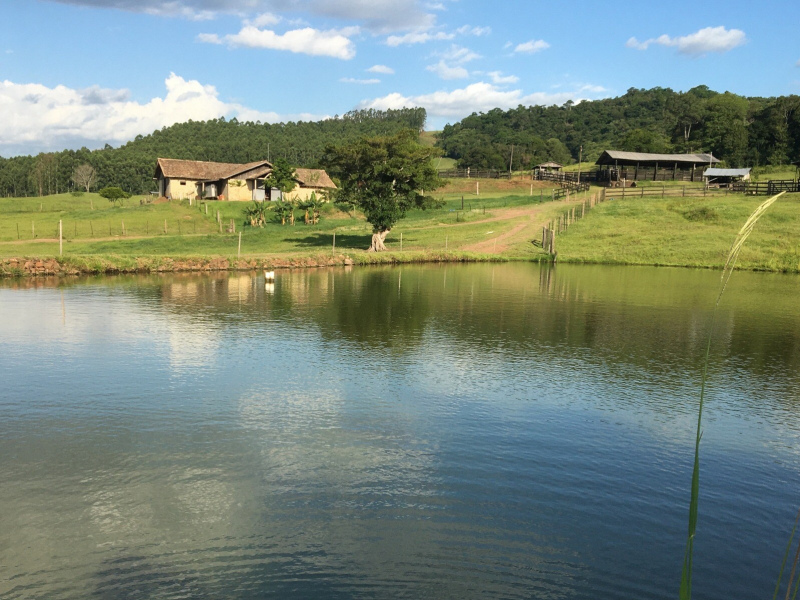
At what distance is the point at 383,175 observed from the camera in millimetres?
57438

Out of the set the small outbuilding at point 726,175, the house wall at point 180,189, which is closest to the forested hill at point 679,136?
the small outbuilding at point 726,175

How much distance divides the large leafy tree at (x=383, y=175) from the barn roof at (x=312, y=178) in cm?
3535

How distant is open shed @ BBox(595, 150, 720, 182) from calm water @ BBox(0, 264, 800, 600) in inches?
3014

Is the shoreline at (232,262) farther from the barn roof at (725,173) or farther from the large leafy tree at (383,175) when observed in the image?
the barn roof at (725,173)

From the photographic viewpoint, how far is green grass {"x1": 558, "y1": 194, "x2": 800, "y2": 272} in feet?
186

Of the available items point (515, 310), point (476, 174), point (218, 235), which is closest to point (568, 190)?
point (476, 174)

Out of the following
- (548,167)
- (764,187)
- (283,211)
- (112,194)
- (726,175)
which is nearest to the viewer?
(283,211)

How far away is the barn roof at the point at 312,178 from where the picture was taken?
9362 centimetres

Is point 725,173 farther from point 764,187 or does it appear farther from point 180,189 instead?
point 180,189

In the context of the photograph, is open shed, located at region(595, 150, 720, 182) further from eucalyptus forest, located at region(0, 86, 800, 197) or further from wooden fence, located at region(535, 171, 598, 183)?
eucalyptus forest, located at region(0, 86, 800, 197)

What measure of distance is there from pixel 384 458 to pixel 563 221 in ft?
Answer: 196

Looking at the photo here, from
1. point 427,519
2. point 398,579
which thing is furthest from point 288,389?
point 398,579

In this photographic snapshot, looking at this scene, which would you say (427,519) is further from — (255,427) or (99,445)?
(99,445)

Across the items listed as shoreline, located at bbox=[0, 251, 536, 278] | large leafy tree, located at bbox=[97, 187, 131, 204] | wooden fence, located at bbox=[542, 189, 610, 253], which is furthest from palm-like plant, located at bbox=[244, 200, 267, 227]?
large leafy tree, located at bbox=[97, 187, 131, 204]
